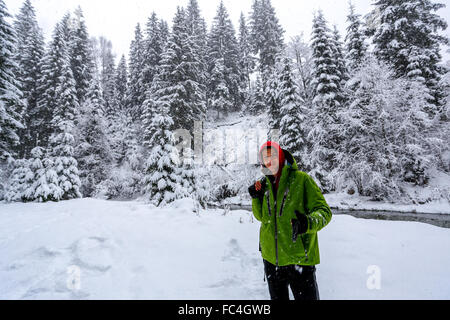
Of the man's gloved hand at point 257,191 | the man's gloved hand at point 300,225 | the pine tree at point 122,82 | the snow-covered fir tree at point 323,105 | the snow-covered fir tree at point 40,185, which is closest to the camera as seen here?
the man's gloved hand at point 300,225

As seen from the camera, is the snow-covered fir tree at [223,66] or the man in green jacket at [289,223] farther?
the snow-covered fir tree at [223,66]

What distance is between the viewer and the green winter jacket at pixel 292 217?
213cm

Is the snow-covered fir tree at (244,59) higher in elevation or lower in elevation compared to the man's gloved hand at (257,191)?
higher

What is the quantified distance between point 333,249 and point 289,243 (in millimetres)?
3053

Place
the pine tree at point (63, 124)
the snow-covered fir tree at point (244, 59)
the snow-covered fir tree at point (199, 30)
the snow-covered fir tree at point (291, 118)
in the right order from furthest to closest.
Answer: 1. the snow-covered fir tree at point (244, 59)
2. the snow-covered fir tree at point (199, 30)
3. the snow-covered fir tree at point (291, 118)
4. the pine tree at point (63, 124)

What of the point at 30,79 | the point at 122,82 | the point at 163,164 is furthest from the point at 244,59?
the point at 163,164

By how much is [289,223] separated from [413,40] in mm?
24744

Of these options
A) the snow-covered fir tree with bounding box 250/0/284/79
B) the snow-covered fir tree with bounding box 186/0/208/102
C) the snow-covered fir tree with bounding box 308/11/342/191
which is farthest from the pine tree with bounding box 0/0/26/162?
the snow-covered fir tree with bounding box 250/0/284/79

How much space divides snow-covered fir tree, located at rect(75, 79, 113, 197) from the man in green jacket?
2152 cm

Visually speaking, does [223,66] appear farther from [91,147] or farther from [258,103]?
[91,147]

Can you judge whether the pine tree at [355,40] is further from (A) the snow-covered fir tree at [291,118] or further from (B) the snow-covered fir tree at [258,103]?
(B) the snow-covered fir tree at [258,103]

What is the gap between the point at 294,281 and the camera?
2.15 metres

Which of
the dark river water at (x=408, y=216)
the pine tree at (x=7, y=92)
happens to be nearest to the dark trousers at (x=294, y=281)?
the dark river water at (x=408, y=216)

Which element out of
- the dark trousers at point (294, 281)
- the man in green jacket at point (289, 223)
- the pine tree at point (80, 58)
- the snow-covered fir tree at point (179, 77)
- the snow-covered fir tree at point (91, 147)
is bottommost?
the dark trousers at point (294, 281)
